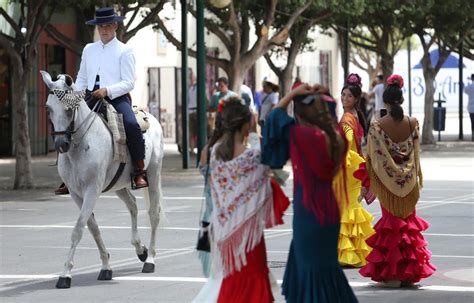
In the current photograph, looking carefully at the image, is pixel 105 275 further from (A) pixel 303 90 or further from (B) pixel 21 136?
(B) pixel 21 136

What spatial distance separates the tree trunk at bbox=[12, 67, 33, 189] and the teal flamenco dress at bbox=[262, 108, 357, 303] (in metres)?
16.1

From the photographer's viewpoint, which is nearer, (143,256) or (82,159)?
(82,159)

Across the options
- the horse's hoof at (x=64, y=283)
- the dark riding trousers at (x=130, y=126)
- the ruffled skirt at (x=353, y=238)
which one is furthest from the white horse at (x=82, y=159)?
the ruffled skirt at (x=353, y=238)

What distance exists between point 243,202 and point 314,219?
24.4 inches

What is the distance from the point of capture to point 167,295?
11.6 m

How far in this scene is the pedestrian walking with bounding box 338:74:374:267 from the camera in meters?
13.4

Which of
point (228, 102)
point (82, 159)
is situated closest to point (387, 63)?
point (82, 159)

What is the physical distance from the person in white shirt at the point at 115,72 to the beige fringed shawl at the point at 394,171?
2.61 m

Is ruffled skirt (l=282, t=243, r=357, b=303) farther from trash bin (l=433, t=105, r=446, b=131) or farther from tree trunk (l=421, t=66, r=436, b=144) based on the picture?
trash bin (l=433, t=105, r=446, b=131)

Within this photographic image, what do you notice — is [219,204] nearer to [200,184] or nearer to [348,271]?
[348,271]

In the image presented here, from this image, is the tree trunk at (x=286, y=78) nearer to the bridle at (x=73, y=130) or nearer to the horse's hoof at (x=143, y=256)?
the horse's hoof at (x=143, y=256)

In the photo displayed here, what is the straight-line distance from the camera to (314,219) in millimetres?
8312

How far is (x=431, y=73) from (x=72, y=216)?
2247 centimetres

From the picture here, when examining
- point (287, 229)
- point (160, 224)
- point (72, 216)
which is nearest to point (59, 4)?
point (72, 216)
